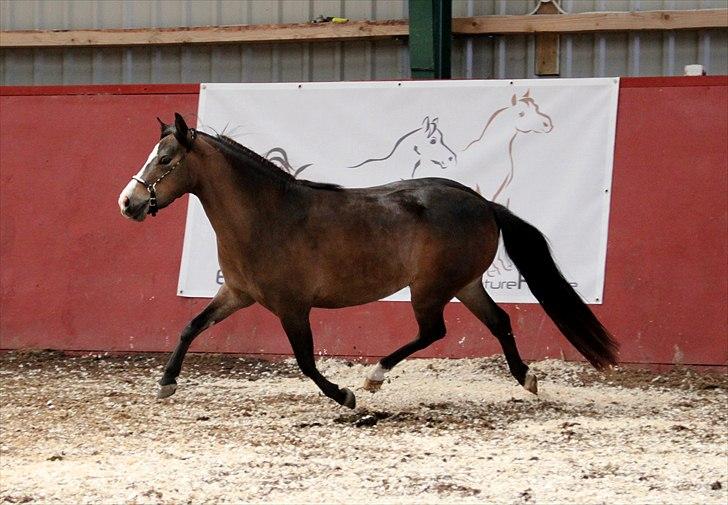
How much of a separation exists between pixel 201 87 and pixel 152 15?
6.62ft

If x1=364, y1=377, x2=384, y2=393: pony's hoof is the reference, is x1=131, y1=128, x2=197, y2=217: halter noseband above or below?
above

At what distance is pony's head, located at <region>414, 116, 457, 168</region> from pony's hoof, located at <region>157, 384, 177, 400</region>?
2662 millimetres

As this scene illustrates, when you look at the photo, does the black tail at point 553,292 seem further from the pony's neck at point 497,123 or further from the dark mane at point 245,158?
the pony's neck at point 497,123

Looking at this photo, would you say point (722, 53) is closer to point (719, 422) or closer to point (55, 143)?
point (719, 422)

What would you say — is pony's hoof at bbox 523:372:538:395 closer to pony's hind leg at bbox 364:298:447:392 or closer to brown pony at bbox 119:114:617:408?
brown pony at bbox 119:114:617:408

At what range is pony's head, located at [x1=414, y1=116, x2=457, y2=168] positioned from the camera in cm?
844

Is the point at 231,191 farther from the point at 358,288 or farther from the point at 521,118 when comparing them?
the point at 521,118

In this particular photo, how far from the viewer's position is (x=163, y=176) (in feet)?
21.0

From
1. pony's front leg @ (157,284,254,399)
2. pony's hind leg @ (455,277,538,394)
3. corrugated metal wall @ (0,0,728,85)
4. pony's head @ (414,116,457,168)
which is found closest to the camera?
pony's front leg @ (157,284,254,399)

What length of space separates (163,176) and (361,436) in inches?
69.6

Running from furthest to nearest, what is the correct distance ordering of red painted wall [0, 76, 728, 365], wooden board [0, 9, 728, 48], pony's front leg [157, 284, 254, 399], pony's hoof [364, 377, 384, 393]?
wooden board [0, 9, 728, 48]
red painted wall [0, 76, 728, 365]
pony's hoof [364, 377, 384, 393]
pony's front leg [157, 284, 254, 399]

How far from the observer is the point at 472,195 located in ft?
22.9

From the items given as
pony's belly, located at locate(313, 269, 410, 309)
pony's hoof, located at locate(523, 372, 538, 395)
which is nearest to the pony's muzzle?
pony's belly, located at locate(313, 269, 410, 309)

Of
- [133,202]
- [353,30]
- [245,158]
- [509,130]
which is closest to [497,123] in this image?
[509,130]
